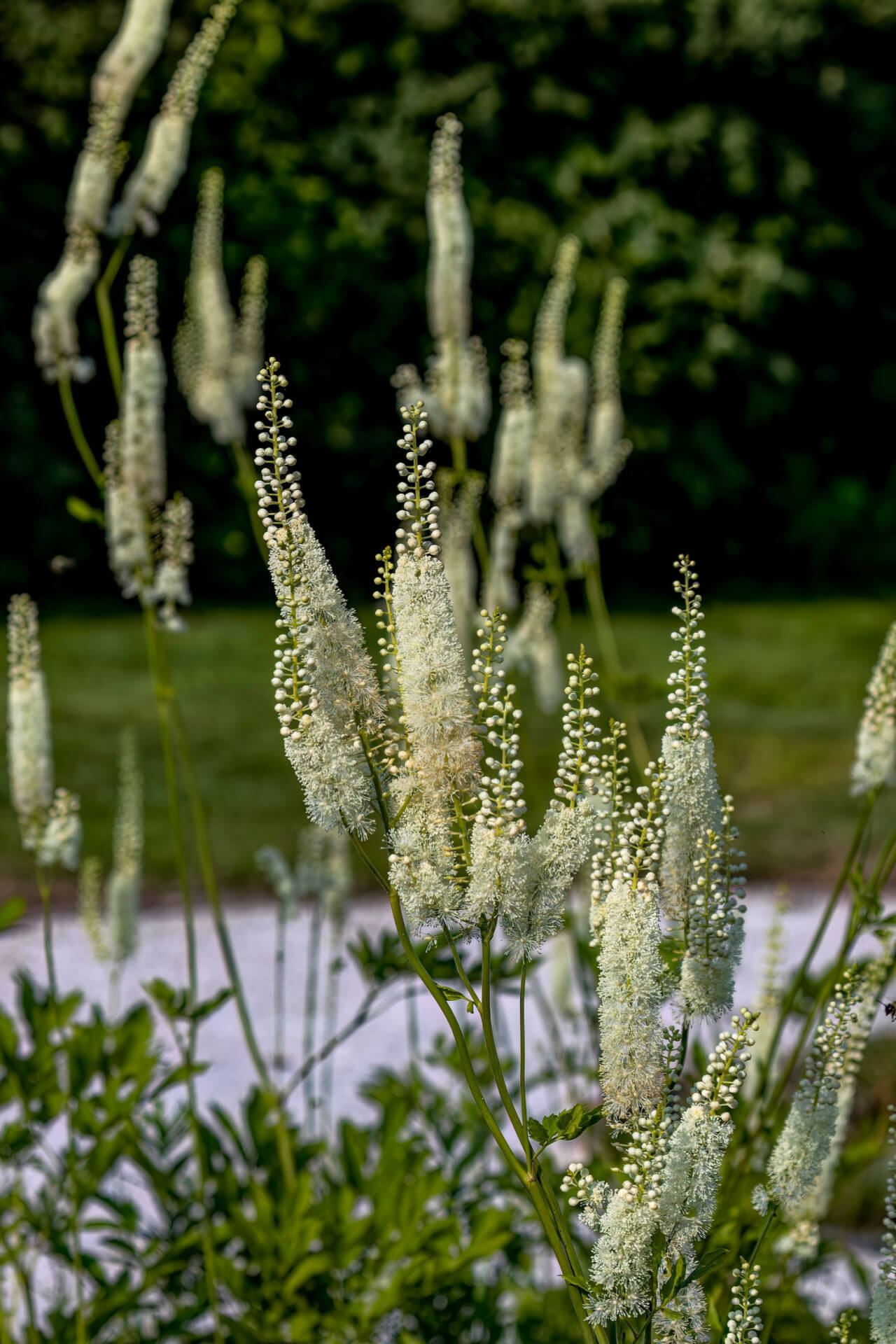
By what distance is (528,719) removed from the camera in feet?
28.1

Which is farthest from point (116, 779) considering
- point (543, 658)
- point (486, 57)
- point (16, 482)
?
point (486, 57)

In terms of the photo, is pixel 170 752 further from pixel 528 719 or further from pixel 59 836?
pixel 528 719

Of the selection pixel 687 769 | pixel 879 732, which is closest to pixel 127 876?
pixel 879 732

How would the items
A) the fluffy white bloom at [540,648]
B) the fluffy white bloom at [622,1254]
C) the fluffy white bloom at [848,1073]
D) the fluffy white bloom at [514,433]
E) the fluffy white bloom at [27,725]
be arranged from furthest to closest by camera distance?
the fluffy white bloom at [540,648]
the fluffy white bloom at [514,433]
the fluffy white bloom at [27,725]
the fluffy white bloom at [848,1073]
the fluffy white bloom at [622,1254]

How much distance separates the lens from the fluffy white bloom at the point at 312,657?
101 cm

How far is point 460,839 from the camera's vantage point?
3.50ft

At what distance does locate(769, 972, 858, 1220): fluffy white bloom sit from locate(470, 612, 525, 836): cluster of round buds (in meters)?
0.33

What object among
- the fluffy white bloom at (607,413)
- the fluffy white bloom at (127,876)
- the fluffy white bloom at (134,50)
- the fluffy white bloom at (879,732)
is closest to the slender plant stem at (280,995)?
the fluffy white bloom at (127,876)

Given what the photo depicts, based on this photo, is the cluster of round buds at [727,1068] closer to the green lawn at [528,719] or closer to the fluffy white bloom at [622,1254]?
the fluffy white bloom at [622,1254]

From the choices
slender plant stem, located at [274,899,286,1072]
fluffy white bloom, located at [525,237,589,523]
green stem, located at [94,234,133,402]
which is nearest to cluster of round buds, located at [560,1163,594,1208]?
green stem, located at [94,234,133,402]

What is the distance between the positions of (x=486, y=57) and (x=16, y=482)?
16.7ft

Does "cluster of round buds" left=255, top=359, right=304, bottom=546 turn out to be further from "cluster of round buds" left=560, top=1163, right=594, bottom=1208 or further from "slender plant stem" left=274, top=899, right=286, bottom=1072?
"slender plant stem" left=274, top=899, right=286, bottom=1072

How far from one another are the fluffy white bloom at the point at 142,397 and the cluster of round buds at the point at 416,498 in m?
1.21

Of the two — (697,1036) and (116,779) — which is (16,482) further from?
(697,1036)
